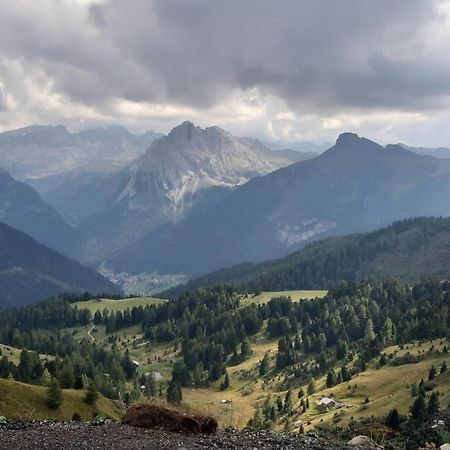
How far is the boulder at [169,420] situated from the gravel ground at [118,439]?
94cm

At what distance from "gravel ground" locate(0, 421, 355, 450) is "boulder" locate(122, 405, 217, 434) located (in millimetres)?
940

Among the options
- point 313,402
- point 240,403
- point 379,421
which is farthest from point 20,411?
point 240,403

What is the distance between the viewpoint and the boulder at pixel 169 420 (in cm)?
3369

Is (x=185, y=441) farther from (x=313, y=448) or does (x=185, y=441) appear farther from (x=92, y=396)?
(x=92, y=396)

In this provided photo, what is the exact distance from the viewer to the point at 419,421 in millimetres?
85500

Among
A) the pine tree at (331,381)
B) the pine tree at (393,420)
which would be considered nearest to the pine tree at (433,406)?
the pine tree at (393,420)

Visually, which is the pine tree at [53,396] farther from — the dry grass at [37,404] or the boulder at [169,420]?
the boulder at [169,420]

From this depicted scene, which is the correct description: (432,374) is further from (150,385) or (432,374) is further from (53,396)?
(150,385)

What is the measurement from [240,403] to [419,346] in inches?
2440

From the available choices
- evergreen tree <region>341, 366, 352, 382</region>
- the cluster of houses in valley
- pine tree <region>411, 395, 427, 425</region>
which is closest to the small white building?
the cluster of houses in valley

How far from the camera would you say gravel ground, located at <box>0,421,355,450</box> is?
97.2 feet

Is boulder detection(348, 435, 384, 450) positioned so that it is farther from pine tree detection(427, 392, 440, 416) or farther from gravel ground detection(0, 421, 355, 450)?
pine tree detection(427, 392, 440, 416)

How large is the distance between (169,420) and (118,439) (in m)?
4.17

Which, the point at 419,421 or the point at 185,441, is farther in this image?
the point at 419,421
